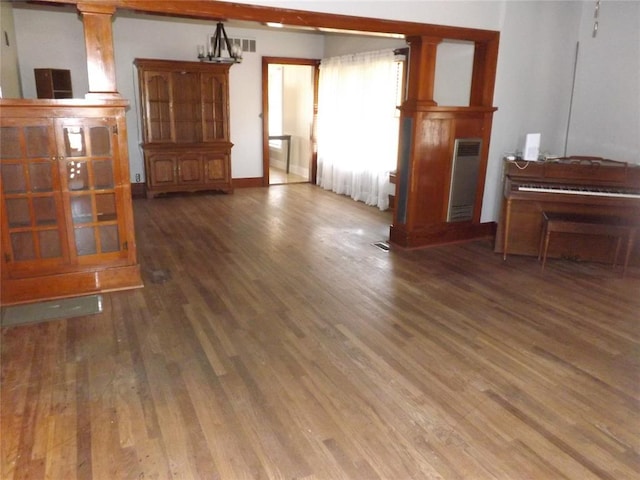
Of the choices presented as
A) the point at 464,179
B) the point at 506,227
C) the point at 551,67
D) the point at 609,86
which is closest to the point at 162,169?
the point at 464,179

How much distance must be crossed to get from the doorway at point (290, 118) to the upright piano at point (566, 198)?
4647 millimetres

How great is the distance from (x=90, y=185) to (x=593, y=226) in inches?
168

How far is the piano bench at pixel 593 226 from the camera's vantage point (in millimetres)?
4359

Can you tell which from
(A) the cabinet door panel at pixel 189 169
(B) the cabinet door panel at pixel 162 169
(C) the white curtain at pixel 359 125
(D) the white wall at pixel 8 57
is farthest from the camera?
(A) the cabinet door panel at pixel 189 169

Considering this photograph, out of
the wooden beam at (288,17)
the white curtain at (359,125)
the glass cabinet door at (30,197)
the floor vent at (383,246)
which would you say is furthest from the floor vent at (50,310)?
the white curtain at (359,125)

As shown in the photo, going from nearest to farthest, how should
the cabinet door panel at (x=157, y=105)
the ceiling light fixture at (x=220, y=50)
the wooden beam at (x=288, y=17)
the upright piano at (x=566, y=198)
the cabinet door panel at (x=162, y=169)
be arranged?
the wooden beam at (x=288, y=17)
the upright piano at (x=566, y=198)
the ceiling light fixture at (x=220, y=50)
the cabinet door panel at (x=157, y=105)
the cabinet door panel at (x=162, y=169)

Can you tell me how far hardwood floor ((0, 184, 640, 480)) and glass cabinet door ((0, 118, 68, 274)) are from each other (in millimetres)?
610

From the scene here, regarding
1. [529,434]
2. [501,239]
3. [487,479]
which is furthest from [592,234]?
[487,479]

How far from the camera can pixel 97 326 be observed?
3.32 m

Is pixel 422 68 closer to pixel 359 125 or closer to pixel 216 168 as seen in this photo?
pixel 359 125

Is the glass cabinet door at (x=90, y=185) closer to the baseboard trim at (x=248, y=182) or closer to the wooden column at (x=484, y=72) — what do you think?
the wooden column at (x=484, y=72)

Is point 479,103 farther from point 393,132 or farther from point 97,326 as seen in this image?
point 97,326

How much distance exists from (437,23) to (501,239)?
222 centimetres

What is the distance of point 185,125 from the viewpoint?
296 inches
